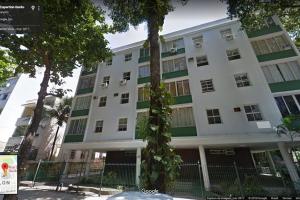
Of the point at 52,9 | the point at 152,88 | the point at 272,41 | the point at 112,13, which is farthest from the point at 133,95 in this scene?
the point at 272,41

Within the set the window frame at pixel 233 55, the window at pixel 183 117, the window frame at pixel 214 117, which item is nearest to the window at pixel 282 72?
the window frame at pixel 233 55

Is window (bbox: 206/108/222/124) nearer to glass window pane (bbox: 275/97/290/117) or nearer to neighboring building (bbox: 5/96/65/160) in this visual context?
glass window pane (bbox: 275/97/290/117)

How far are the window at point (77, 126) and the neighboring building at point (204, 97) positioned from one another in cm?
12

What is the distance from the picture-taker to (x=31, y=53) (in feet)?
42.2

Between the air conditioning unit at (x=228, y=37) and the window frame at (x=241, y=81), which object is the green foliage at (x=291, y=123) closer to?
the window frame at (x=241, y=81)

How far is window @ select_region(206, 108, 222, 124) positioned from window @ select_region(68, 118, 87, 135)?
1253 centimetres

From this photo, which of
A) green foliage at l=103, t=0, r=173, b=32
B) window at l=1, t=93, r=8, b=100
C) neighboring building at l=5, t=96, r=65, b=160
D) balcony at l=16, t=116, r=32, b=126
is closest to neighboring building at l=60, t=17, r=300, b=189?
green foliage at l=103, t=0, r=173, b=32

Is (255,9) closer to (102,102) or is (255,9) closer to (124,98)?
(124,98)

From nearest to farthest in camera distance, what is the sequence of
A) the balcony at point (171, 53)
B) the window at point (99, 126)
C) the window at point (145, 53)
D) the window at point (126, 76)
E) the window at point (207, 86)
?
1. the window at point (207, 86)
2. the window at point (99, 126)
3. the balcony at point (171, 53)
4. the window at point (126, 76)
5. the window at point (145, 53)

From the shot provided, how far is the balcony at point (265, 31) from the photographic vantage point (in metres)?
15.3

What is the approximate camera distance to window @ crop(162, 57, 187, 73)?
17944 mm

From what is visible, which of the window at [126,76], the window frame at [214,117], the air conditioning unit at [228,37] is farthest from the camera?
the window at [126,76]

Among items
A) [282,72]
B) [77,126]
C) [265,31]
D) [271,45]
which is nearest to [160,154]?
[282,72]

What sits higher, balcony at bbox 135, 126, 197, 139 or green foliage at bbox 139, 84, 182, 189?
balcony at bbox 135, 126, 197, 139
